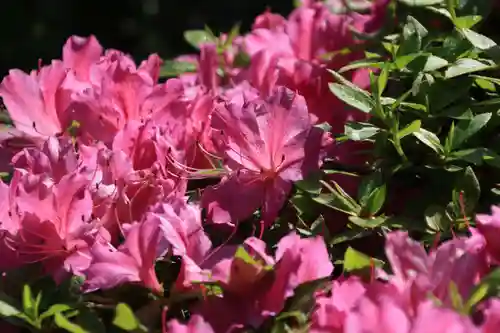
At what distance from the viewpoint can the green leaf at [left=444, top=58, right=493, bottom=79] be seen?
94 cm

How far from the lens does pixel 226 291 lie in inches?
29.0

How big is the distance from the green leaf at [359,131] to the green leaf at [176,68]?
466mm

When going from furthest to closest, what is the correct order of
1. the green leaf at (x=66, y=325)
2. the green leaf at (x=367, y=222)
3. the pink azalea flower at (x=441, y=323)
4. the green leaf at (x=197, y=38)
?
1. the green leaf at (x=197, y=38)
2. the green leaf at (x=367, y=222)
3. the green leaf at (x=66, y=325)
4. the pink azalea flower at (x=441, y=323)

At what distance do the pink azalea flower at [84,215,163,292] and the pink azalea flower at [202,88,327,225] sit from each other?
0.11m

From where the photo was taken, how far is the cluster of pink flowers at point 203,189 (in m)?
0.72

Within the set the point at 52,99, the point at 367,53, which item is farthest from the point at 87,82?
the point at 367,53

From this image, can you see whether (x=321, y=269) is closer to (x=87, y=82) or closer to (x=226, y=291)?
(x=226, y=291)

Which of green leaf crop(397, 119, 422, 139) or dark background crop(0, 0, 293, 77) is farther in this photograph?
dark background crop(0, 0, 293, 77)

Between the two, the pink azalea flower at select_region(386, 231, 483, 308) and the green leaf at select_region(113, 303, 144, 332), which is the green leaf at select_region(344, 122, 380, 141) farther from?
the green leaf at select_region(113, 303, 144, 332)

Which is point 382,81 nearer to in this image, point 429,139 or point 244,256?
point 429,139

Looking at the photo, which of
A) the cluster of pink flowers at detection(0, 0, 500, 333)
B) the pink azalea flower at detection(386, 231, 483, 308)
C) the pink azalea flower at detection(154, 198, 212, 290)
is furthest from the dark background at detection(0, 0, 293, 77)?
the pink azalea flower at detection(386, 231, 483, 308)

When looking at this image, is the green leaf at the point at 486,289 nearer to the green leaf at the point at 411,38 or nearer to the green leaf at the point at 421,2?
the green leaf at the point at 411,38

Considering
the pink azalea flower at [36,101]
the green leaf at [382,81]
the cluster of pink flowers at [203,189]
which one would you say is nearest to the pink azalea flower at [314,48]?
the cluster of pink flowers at [203,189]

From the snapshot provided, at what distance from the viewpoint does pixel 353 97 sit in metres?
0.95
